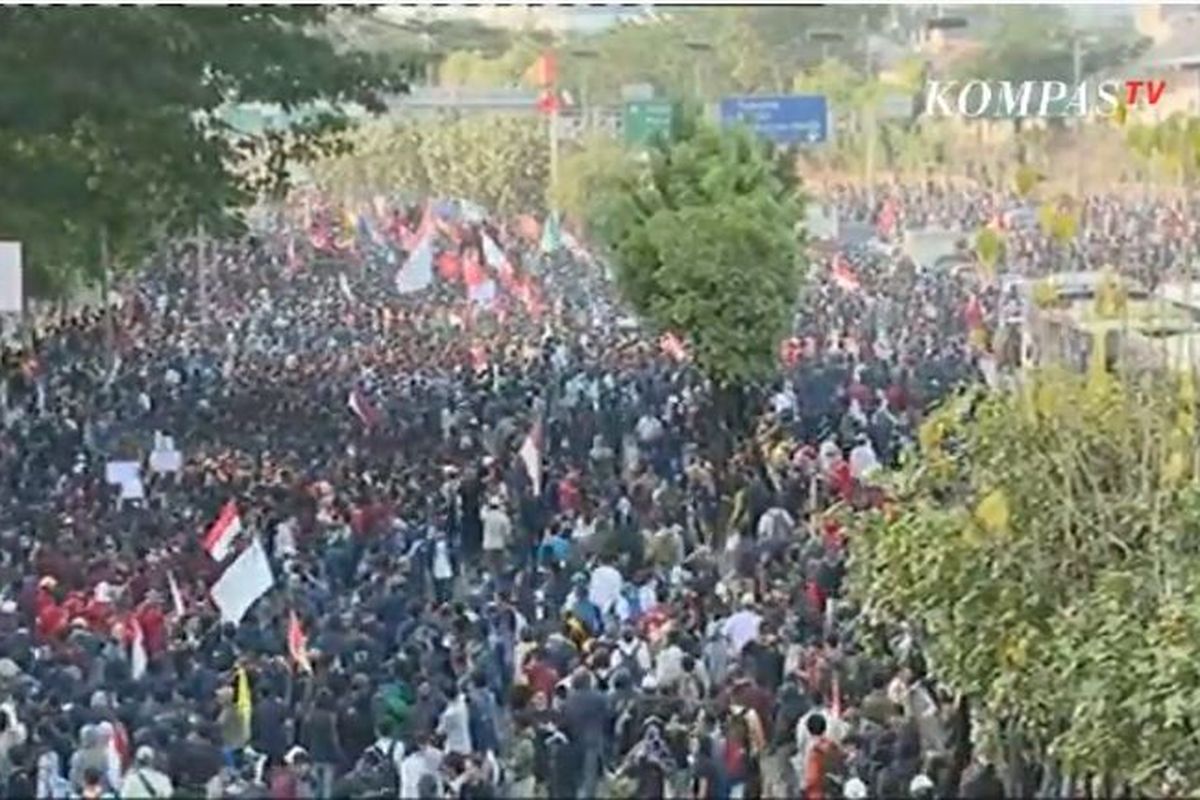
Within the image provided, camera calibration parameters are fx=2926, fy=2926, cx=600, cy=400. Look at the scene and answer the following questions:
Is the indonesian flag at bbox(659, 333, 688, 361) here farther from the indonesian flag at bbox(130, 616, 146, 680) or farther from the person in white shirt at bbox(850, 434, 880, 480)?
the indonesian flag at bbox(130, 616, 146, 680)

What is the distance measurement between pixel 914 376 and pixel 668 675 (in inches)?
298

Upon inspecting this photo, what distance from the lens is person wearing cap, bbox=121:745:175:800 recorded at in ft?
27.9

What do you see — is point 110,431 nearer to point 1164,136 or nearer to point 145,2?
point 145,2

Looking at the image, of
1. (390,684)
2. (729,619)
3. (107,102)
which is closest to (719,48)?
(107,102)

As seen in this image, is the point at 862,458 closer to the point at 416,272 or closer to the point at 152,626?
the point at 416,272

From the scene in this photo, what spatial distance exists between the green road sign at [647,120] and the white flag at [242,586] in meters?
8.22

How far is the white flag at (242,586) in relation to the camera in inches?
455

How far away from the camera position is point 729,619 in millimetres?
11641

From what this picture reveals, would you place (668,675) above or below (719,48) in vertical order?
below

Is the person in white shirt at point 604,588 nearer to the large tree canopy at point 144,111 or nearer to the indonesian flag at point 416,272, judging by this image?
Answer: the large tree canopy at point 144,111

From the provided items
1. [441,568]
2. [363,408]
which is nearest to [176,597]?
[441,568]

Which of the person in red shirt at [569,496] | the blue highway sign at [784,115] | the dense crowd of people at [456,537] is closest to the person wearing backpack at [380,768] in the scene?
the dense crowd of people at [456,537]

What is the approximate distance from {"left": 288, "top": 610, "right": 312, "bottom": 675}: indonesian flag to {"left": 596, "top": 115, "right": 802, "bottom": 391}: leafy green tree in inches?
291

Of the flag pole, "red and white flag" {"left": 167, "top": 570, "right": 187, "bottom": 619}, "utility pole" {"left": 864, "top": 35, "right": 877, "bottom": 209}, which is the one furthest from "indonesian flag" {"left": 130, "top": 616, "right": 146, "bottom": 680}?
"utility pole" {"left": 864, "top": 35, "right": 877, "bottom": 209}
